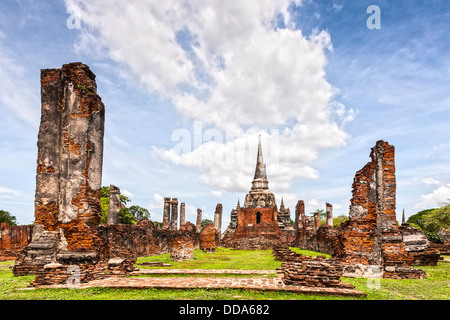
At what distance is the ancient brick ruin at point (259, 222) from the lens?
96.0 feet

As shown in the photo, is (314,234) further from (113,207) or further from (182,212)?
(113,207)

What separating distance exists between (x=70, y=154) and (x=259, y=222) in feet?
99.3

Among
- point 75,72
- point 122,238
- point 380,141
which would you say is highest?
point 75,72

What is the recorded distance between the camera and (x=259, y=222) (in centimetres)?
3638

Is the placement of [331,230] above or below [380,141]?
below

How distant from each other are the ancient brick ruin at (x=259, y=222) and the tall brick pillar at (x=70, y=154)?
2092cm

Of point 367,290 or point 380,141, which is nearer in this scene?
point 367,290

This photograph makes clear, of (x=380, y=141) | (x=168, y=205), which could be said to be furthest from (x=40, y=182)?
(x=168, y=205)

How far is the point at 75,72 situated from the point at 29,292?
5369 mm

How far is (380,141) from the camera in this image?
955 centimetres

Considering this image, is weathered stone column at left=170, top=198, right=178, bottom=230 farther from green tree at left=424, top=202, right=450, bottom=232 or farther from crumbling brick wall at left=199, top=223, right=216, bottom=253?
green tree at left=424, top=202, right=450, bottom=232

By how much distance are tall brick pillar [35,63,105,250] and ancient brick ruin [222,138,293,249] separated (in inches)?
824
